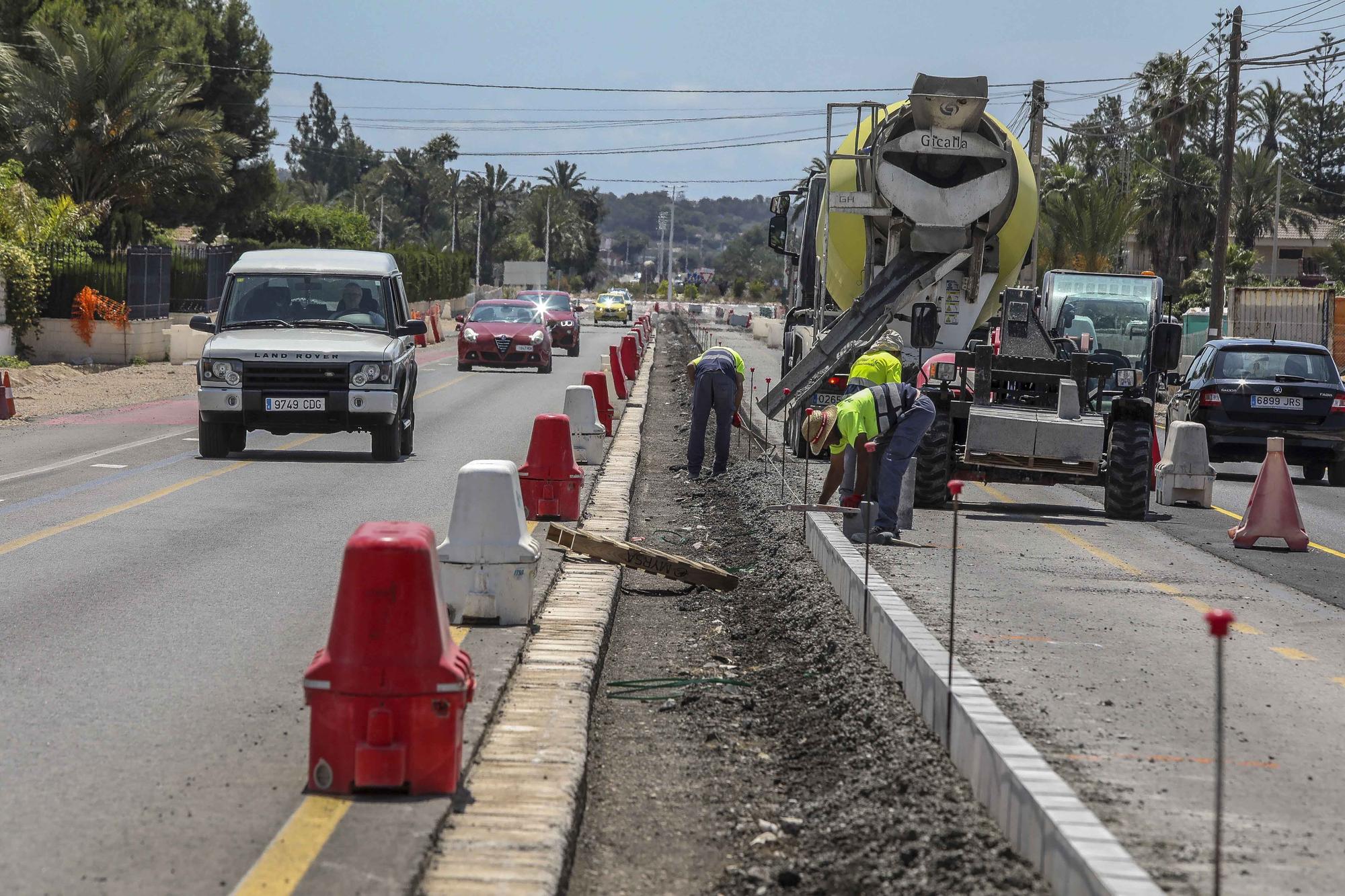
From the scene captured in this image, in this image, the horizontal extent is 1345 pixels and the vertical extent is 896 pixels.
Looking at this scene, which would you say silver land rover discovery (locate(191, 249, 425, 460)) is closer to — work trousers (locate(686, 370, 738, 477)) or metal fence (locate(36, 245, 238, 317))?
work trousers (locate(686, 370, 738, 477))

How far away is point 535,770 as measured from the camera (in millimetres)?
5930

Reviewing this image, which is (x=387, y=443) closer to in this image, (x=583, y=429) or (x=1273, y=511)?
(x=583, y=429)

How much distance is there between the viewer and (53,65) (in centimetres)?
4259

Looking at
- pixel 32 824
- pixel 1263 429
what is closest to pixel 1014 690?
pixel 32 824

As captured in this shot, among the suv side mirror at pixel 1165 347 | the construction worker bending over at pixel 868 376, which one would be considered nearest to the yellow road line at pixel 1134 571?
the construction worker bending over at pixel 868 376

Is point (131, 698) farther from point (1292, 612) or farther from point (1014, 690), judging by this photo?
point (1292, 612)

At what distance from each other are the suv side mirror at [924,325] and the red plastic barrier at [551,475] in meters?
7.45

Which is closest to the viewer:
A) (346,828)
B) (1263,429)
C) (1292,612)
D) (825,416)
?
(346,828)

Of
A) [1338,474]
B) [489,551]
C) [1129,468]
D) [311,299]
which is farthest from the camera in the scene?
[1338,474]

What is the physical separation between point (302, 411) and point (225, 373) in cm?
87

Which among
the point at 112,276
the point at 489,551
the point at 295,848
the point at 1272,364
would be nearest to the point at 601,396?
the point at 1272,364

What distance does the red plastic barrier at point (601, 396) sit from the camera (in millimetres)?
20328

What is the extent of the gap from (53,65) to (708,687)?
3935 cm

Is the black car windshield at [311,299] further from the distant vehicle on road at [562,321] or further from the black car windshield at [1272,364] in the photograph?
the distant vehicle on road at [562,321]
